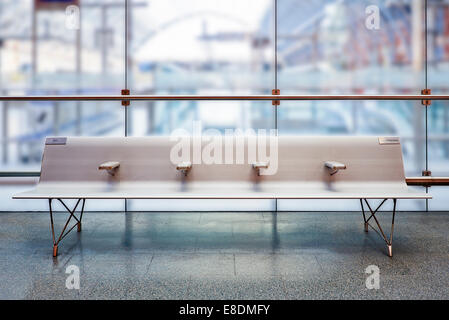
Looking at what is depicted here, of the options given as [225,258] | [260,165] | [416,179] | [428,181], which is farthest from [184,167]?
[428,181]

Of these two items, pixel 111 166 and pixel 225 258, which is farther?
pixel 111 166

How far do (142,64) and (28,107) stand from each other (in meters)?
→ 1.40

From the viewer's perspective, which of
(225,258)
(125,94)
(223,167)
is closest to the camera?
(225,258)

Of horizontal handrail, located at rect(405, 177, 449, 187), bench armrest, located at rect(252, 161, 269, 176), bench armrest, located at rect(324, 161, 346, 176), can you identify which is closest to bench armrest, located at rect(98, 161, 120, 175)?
bench armrest, located at rect(252, 161, 269, 176)

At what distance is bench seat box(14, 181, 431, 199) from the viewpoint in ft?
8.05

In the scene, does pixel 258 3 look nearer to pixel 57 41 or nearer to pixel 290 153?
pixel 290 153

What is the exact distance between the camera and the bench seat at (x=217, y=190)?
246 cm

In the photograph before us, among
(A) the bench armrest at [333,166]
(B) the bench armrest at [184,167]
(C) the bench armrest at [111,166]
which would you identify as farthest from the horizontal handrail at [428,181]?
(C) the bench armrest at [111,166]

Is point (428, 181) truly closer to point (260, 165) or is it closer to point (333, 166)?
point (333, 166)

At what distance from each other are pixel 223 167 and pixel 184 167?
0.38m

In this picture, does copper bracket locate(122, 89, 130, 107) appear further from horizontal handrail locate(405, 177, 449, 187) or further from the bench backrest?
horizontal handrail locate(405, 177, 449, 187)

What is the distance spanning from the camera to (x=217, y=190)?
9.01ft
